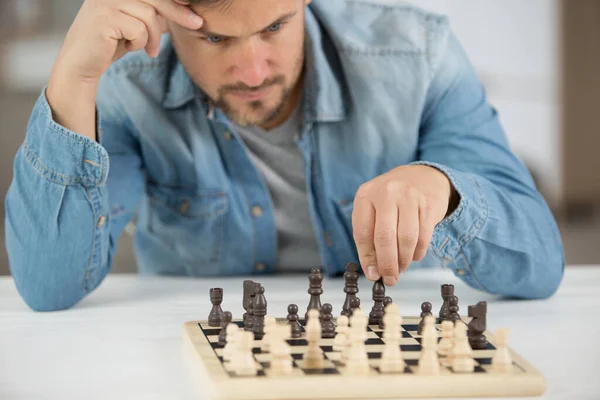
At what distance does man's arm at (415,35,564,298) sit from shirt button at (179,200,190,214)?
554 millimetres

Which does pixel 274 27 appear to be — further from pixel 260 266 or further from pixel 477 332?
pixel 477 332

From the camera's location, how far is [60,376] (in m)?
Result: 1.30

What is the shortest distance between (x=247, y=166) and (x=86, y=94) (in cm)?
46

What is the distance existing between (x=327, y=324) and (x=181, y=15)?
70 cm

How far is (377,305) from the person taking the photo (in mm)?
1589

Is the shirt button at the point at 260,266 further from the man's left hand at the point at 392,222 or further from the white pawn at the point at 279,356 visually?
the white pawn at the point at 279,356

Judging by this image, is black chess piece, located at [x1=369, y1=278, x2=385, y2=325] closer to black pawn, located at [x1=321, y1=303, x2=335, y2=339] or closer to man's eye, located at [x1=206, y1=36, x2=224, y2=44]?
black pawn, located at [x1=321, y1=303, x2=335, y2=339]

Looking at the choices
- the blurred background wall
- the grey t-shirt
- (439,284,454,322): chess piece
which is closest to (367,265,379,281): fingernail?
(439,284,454,322): chess piece

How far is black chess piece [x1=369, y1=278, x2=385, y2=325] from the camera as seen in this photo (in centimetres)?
158

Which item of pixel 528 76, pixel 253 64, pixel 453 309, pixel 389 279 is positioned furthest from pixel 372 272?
pixel 528 76

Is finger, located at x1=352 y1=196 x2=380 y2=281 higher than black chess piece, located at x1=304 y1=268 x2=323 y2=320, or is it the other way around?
finger, located at x1=352 y1=196 x2=380 y2=281

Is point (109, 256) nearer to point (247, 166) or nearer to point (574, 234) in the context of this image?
point (247, 166)

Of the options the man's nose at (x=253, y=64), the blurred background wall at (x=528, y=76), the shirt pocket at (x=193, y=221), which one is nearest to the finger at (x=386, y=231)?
the man's nose at (x=253, y=64)

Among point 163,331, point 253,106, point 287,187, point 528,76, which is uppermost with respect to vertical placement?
point 528,76
